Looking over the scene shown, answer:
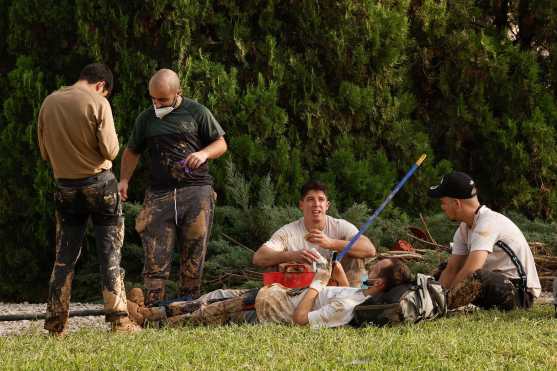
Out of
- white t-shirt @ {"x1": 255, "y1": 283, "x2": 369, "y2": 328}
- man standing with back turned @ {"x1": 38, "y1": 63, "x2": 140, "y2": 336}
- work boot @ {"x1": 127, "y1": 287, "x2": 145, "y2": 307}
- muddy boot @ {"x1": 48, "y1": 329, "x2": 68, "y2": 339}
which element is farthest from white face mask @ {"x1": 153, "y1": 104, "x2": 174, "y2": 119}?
muddy boot @ {"x1": 48, "y1": 329, "x2": 68, "y2": 339}

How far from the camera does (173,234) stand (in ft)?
25.3

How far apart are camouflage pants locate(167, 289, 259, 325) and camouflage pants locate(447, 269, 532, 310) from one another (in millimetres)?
1411

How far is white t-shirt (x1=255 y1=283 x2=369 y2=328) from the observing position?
6.47 meters

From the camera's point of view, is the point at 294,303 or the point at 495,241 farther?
the point at 495,241

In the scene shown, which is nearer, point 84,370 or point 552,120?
point 84,370

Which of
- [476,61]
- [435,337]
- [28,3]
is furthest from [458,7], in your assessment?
[435,337]

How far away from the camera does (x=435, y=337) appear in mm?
5734

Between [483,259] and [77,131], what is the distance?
9.71 feet

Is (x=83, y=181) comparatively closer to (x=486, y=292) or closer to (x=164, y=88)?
(x=164, y=88)

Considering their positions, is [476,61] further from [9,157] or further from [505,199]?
[9,157]

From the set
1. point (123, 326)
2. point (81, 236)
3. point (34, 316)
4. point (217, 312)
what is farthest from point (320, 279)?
point (34, 316)

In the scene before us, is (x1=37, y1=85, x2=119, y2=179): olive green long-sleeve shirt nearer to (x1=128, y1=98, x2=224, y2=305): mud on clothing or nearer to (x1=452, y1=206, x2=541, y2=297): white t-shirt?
(x1=128, y1=98, x2=224, y2=305): mud on clothing

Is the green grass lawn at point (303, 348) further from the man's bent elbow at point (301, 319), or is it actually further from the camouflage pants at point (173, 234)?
the camouflage pants at point (173, 234)

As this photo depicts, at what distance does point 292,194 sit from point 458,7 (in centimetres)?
312
